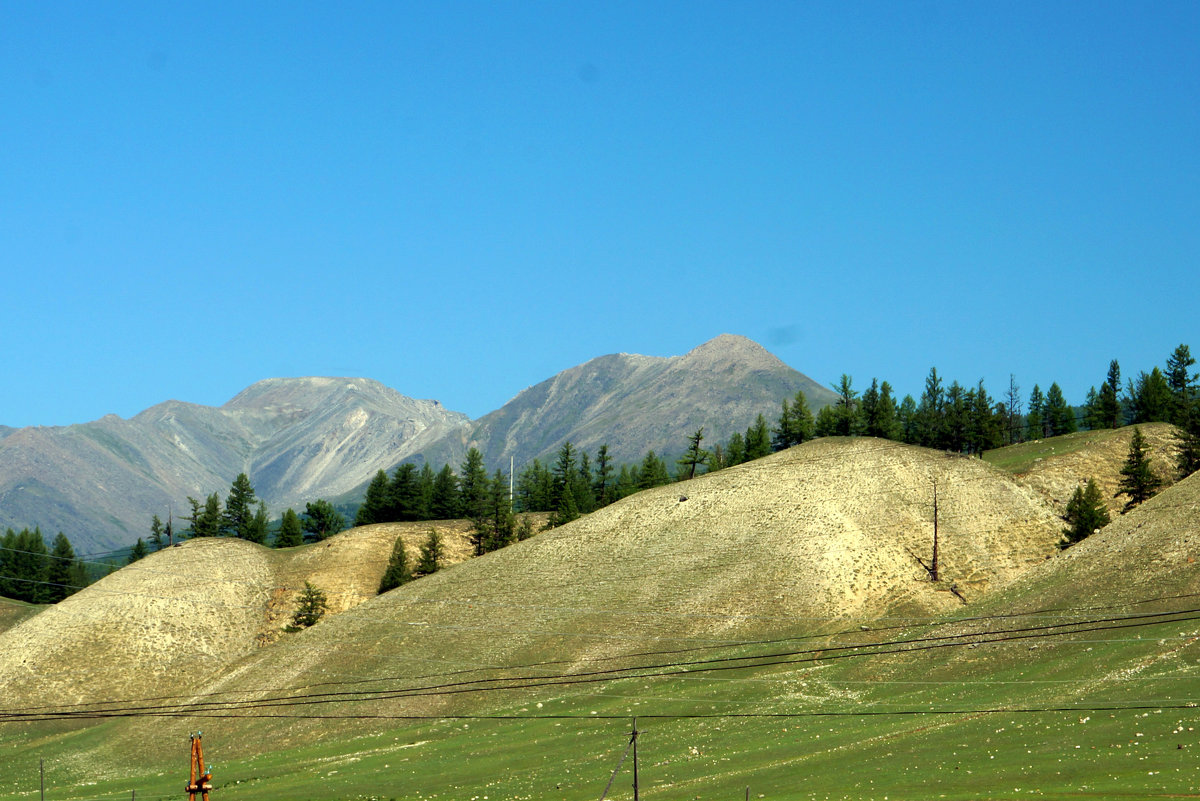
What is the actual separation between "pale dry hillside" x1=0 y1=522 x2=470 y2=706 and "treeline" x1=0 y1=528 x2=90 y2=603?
35165 millimetres

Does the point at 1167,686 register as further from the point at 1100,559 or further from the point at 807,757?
the point at 1100,559

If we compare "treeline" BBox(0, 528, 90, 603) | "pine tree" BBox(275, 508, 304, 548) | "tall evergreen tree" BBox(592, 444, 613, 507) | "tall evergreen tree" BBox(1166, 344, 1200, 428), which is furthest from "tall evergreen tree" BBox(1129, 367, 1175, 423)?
"treeline" BBox(0, 528, 90, 603)

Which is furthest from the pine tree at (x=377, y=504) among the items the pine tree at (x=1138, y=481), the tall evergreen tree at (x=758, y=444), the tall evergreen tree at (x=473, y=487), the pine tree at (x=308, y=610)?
the pine tree at (x=1138, y=481)

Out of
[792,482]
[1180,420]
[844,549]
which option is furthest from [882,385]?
[844,549]

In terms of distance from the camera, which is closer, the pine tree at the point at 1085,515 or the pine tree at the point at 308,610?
the pine tree at the point at 1085,515

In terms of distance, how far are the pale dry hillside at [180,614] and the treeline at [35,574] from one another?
3517 centimetres

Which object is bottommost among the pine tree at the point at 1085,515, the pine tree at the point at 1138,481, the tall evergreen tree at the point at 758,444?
the pine tree at the point at 1085,515

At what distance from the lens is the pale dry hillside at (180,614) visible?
11838cm

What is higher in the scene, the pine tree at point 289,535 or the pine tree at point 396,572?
the pine tree at point 289,535

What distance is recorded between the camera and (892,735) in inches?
2625

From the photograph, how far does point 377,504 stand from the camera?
176875 mm

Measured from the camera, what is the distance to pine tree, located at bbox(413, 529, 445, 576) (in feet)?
466

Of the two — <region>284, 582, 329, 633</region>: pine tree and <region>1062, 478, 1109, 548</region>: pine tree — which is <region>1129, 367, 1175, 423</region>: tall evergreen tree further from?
<region>284, 582, 329, 633</region>: pine tree

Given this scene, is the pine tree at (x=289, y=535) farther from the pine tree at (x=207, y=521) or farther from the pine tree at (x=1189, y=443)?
the pine tree at (x=1189, y=443)
